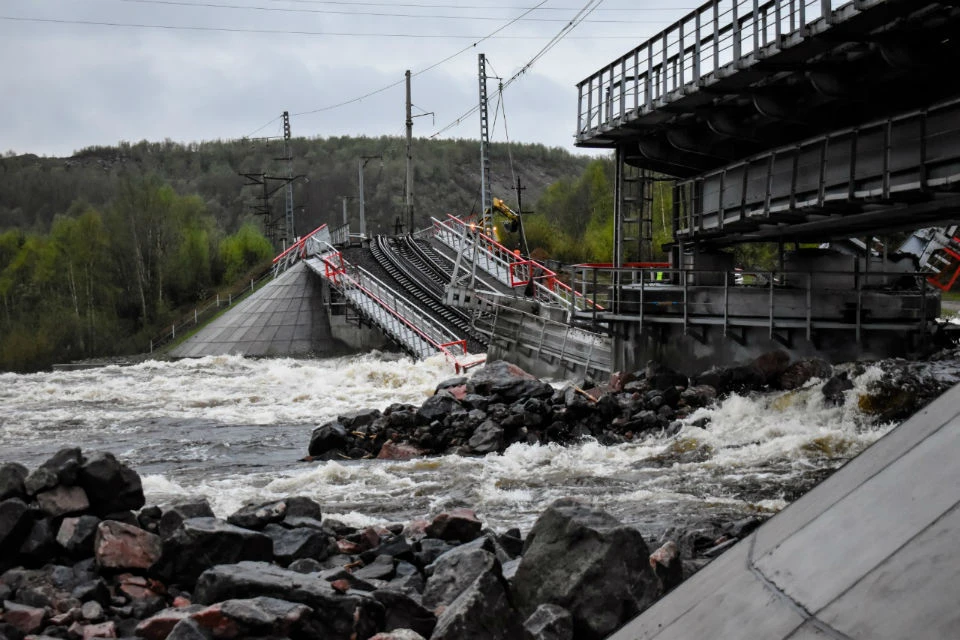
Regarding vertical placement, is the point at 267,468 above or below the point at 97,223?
below

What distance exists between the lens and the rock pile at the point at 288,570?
24.0 feet

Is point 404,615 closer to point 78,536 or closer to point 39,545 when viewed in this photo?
point 78,536

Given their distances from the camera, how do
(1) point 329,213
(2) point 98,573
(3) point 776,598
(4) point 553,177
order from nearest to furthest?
(3) point 776,598 < (2) point 98,573 < (1) point 329,213 < (4) point 553,177

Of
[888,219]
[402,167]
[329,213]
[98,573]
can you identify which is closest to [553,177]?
[402,167]

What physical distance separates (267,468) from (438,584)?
10479 mm

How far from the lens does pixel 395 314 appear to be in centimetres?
4078

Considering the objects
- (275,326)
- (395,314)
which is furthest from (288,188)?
(395,314)

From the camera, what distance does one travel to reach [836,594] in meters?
3.10

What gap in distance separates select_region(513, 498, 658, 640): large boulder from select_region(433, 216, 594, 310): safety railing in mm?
24858

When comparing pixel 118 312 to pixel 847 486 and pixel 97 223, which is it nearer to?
pixel 97 223

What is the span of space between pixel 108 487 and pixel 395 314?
3020 cm

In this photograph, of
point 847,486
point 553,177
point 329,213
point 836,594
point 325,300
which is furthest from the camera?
point 553,177

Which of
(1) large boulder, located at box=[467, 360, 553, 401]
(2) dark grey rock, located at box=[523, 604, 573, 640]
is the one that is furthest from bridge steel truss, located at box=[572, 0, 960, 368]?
(2) dark grey rock, located at box=[523, 604, 573, 640]

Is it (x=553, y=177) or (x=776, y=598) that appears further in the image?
(x=553, y=177)
